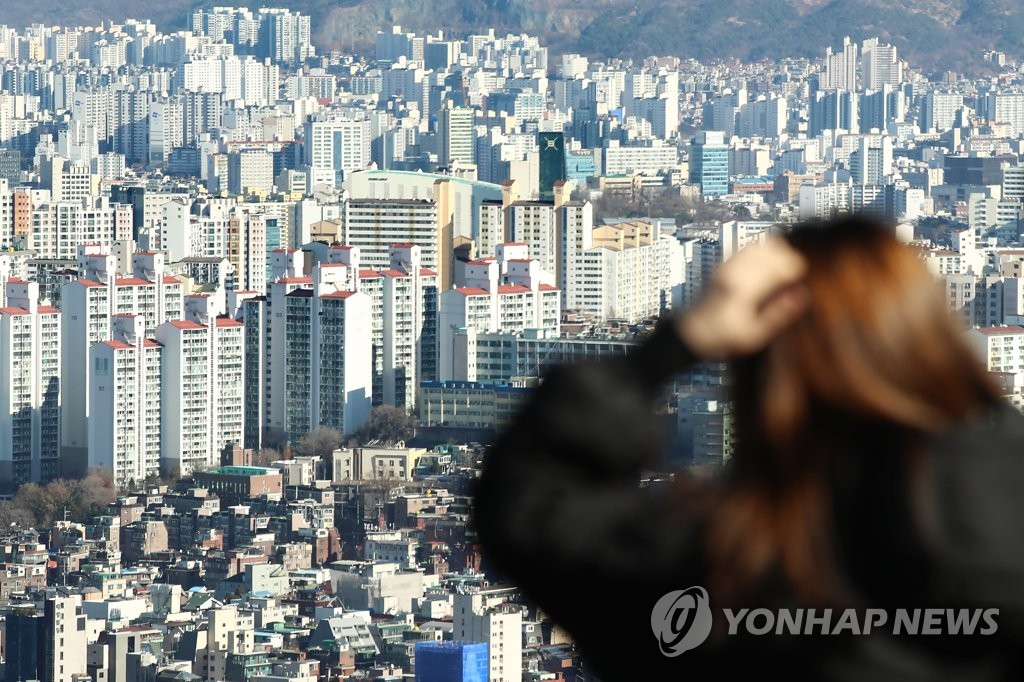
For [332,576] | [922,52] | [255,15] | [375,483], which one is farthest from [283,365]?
[255,15]

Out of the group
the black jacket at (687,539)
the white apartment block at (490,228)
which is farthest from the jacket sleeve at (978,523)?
the white apartment block at (490,228)

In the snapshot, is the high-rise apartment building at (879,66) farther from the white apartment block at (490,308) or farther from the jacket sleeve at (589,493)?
the jacket sleeve at (589,493)

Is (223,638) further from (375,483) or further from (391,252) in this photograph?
(391,252)

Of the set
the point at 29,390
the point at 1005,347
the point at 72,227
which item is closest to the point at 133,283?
the point at 29,390

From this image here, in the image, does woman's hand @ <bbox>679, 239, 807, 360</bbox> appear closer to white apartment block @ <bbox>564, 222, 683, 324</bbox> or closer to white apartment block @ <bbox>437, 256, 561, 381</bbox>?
white apartment block @ <bbox>437, 256, 561, 381</bbox>

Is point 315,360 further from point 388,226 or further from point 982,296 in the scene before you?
point 982,296

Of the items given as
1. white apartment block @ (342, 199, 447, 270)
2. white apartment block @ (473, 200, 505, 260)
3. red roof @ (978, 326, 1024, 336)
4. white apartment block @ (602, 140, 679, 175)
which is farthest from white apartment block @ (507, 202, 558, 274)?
white apartment block @ (602, 140, 679, 175)
